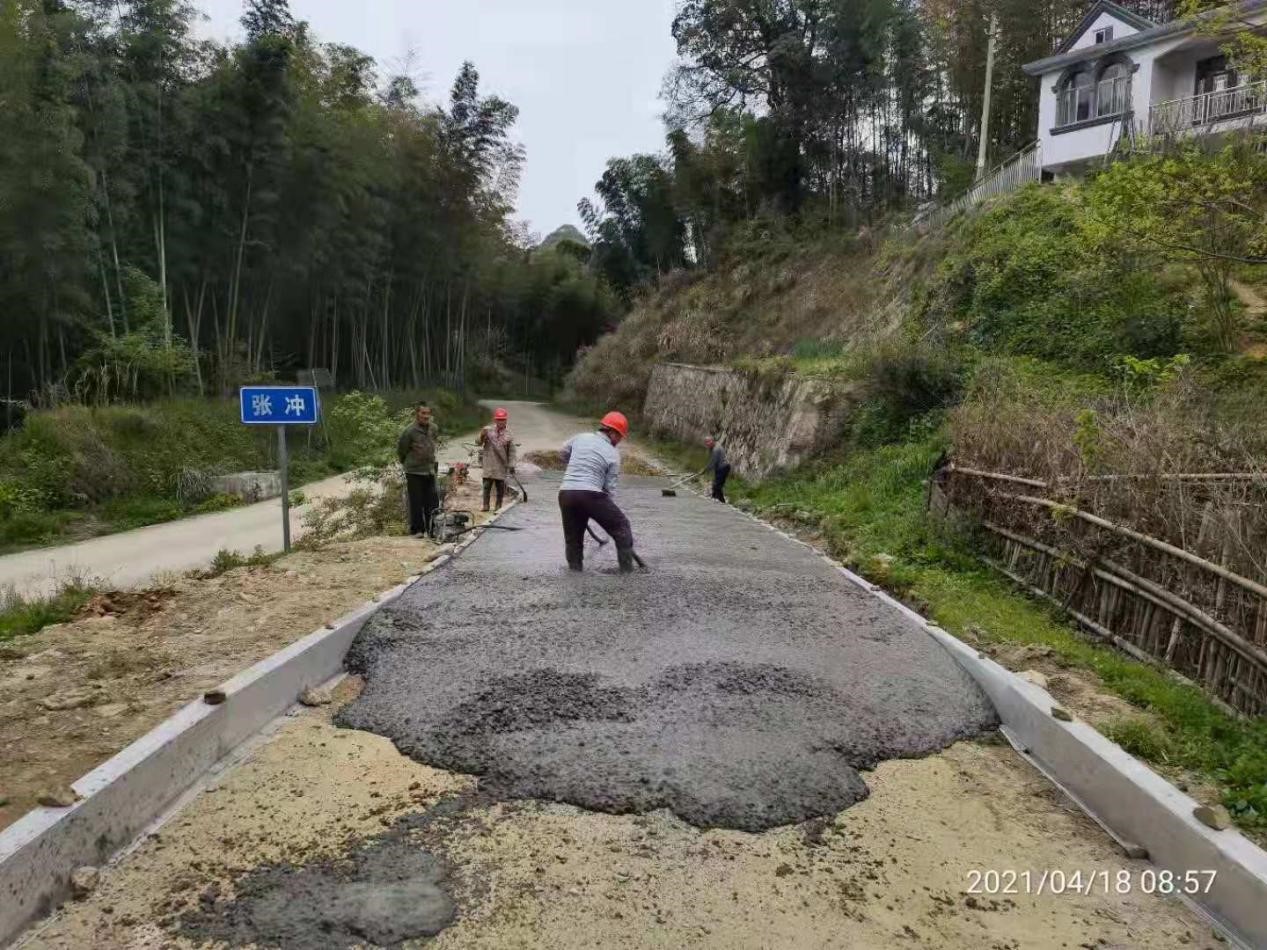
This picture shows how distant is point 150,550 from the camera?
1216 centimetres

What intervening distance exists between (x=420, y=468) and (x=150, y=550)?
522 cm

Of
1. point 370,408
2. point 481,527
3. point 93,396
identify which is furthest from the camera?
point 93,396

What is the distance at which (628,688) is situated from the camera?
4.28m

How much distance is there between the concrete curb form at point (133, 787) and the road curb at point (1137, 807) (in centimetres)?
307

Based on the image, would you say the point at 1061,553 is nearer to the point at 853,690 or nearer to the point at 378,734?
the point at 853,690

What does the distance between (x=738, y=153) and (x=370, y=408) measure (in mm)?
24448

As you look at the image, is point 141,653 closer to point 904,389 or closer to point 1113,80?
point 904,389

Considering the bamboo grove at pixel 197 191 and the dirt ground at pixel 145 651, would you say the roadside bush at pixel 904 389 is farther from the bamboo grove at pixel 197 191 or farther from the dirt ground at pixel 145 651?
the bamboo grove at pixel 197 191

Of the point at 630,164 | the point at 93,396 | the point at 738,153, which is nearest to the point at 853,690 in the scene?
the point at 93,396

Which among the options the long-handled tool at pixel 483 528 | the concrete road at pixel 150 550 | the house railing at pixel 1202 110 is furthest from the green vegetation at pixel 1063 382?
the concrete road at pixel 150 550

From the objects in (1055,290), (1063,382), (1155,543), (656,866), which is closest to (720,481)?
(1063,382)

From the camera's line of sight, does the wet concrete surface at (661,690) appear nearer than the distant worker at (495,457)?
Yes

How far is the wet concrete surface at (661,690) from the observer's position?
3.36 m
